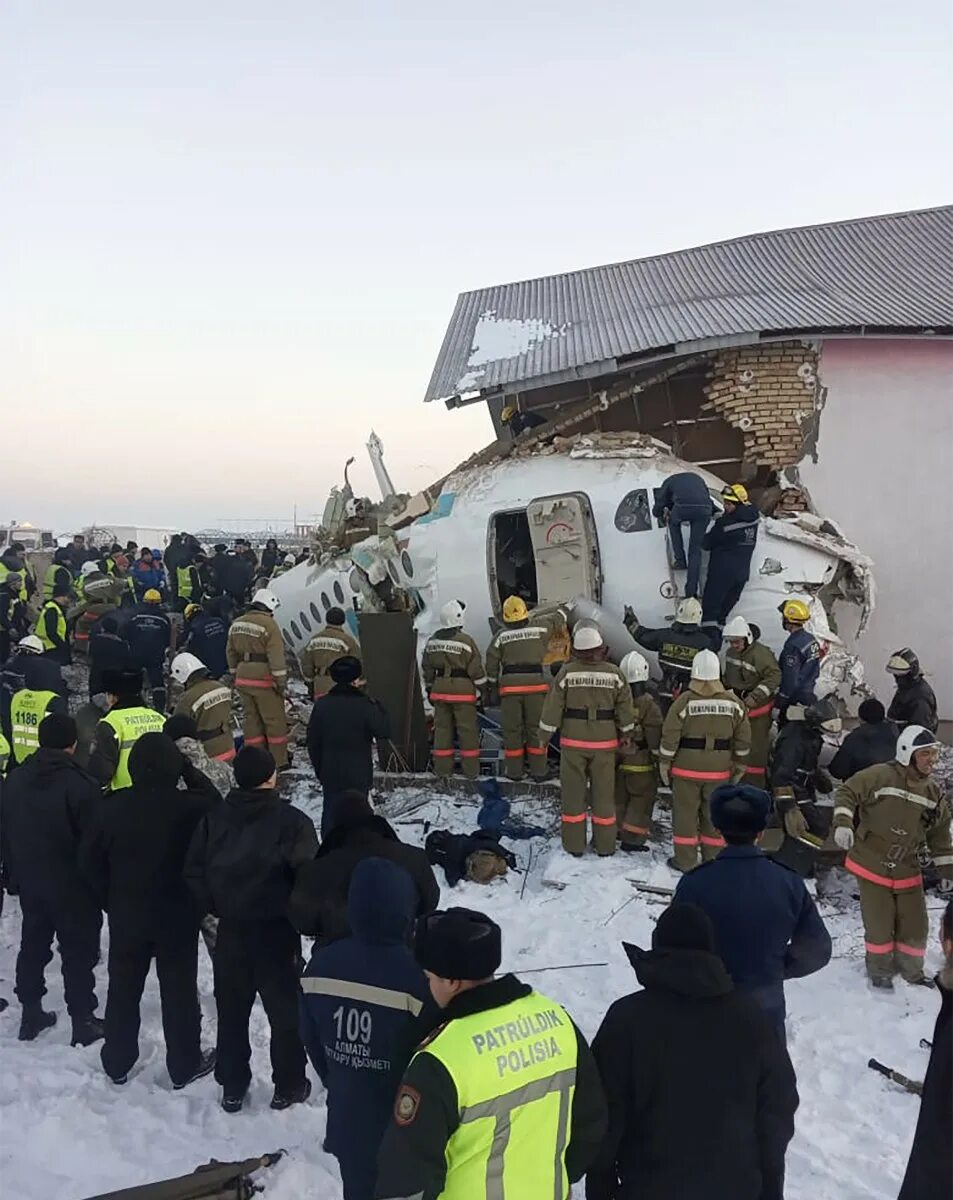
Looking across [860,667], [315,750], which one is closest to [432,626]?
[315,750]

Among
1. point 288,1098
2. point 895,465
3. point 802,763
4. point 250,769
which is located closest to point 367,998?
point 250,769

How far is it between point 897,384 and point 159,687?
32.0 ft

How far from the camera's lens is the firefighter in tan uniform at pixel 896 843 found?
5.31m

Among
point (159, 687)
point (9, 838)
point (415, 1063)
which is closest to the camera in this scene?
point (415, 1063)

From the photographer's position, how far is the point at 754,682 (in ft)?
25.2

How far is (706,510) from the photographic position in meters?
8.36

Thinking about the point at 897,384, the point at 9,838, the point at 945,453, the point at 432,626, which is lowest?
the point at 9,838

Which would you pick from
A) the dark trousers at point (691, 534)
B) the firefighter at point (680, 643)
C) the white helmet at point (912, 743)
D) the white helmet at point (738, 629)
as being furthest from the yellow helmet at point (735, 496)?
the white helmet at point (912, 743)

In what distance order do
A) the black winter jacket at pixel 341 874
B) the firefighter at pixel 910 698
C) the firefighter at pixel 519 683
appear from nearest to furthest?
the black winter jacket at pixel 341 874 < the firefighter at pixel 910 698 < the firefighter at pixel 519 683

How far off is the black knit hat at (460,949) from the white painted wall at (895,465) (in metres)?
9.92

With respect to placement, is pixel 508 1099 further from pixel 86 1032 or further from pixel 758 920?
pixel 86 1032

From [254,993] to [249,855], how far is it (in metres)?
0.71

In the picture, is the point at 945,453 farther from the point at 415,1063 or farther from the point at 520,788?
the point at 415,1063

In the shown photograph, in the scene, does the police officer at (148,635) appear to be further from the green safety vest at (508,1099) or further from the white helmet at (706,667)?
the green safety vest at (508,1099)
